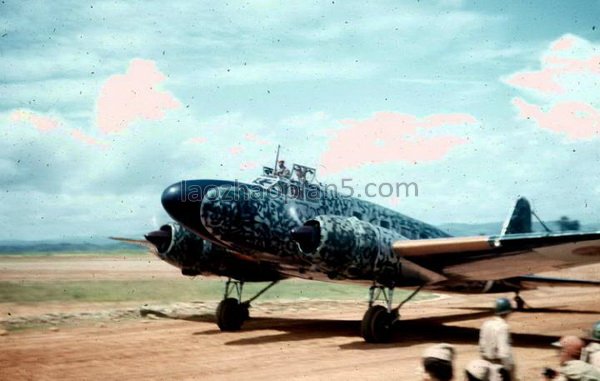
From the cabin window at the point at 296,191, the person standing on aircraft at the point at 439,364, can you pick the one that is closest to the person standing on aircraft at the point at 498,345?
the person standing on aircraft at the point at 439,364

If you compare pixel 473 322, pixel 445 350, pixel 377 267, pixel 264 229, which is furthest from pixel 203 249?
pixel 445 350

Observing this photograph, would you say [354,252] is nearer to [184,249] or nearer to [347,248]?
[347,248]

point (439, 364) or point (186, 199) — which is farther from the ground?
point (186, 199)

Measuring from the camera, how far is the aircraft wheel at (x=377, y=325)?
47.3 ft

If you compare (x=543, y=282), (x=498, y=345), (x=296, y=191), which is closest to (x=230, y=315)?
(x=296, y=191)

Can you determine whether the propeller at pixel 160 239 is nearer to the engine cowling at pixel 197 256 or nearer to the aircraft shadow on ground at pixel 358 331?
the engine cowling at pixel 197 256

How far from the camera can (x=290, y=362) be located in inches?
468

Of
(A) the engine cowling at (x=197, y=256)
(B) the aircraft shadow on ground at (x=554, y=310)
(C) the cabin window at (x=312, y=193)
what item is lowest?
(B) the aircraft shadow on ground at (x=554, y=310)

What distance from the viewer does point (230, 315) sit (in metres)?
16.9

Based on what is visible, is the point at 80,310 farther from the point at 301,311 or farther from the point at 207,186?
the point at 207,186

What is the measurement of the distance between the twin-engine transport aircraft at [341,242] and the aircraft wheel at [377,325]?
24mm

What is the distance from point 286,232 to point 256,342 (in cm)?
279

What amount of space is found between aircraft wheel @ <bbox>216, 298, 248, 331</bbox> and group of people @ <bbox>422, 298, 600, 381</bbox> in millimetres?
11230

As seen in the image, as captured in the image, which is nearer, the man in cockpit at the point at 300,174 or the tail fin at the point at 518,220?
the man in cockpit at the point at 300,174
